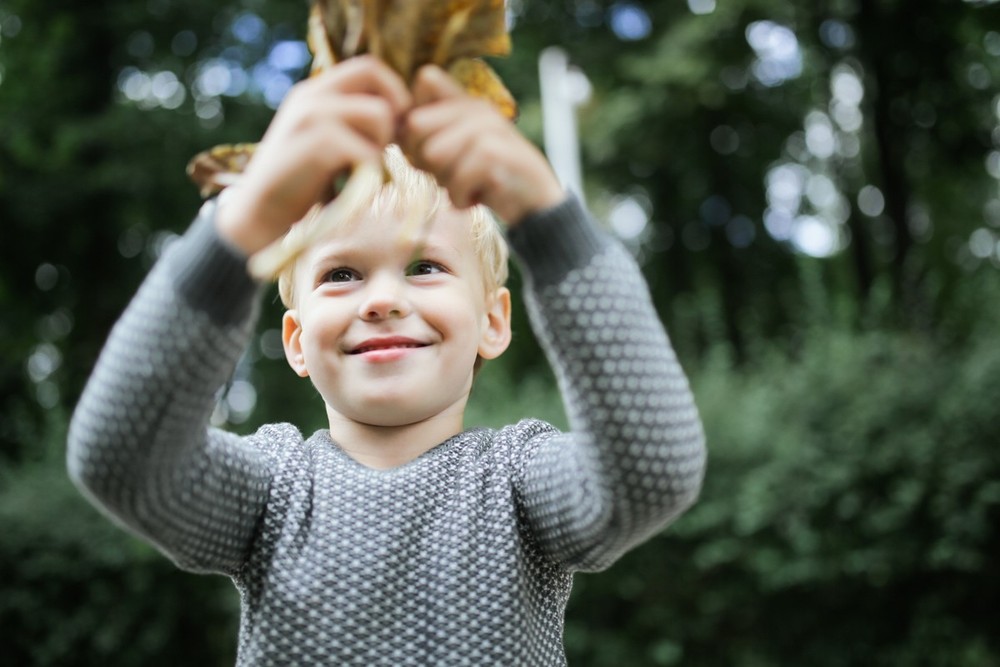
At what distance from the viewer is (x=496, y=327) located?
1.65 meters

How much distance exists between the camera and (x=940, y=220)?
13227mm

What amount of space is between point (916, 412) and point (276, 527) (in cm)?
537

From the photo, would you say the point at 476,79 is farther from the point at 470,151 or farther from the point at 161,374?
the point at 161,374

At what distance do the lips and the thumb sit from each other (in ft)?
1.30

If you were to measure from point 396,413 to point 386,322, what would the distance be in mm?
132

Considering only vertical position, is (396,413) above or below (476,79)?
below

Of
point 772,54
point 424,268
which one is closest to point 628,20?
point 772,54

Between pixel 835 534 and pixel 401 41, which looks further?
pixel 835 534

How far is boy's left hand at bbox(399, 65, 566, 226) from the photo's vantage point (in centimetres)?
109

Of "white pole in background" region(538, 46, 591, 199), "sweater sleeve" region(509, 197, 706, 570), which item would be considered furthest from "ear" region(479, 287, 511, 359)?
"white pole in background" region(538, 46, 591, 199)

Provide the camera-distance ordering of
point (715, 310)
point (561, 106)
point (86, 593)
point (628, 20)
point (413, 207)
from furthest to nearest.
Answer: point (628, 20) → point (561, 106) → point (715, 310) → point (86, 593) → point (413, 207)

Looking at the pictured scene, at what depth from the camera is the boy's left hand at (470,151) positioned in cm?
109

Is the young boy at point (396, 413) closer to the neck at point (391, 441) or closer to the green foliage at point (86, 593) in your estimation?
the neck at point (391, 441)

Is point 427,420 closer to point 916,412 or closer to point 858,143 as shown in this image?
point 916,412
